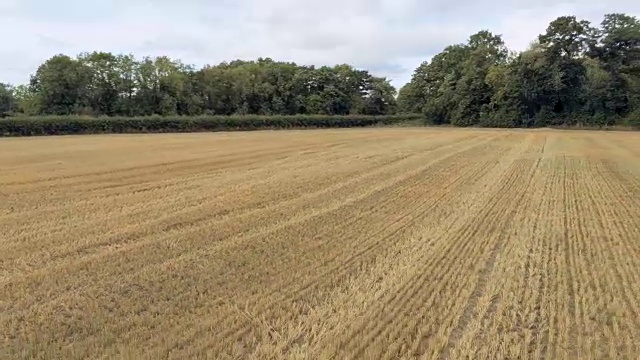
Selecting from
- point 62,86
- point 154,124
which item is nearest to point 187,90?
point 62,86

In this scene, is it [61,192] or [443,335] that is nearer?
[443,335]

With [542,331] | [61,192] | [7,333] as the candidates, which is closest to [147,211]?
[61,192]

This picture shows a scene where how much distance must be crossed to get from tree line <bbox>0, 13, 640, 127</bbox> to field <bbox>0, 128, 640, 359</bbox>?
54.9 meters

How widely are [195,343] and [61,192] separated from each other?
9072 millimetres

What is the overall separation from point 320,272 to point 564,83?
62816 millimetres

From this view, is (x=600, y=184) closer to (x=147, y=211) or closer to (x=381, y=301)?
(x=381, y=301)

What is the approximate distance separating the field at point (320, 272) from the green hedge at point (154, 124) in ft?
134

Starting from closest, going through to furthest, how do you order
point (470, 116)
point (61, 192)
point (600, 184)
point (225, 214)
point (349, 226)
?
point (349, 226), point (225, 214), point (61, 192), point (600, 184), point (470, 116)

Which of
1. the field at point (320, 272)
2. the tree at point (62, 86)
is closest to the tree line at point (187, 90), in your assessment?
the tree at point (62, 86)

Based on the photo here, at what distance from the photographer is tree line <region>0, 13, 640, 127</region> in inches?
2299

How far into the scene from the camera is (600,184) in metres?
12.4

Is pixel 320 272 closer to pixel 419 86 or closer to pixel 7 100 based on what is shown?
pixel 419 86

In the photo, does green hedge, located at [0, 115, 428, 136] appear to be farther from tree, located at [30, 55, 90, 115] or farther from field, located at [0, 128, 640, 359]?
field, located at [0, 128, 640, 359]

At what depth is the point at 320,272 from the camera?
5.40 metres
